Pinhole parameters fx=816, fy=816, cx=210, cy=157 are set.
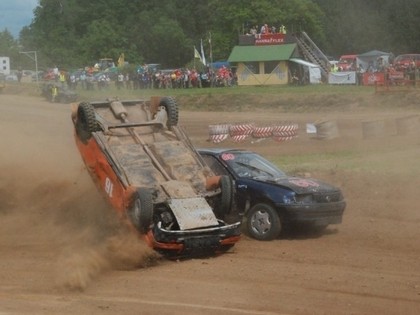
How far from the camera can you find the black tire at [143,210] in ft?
35.0

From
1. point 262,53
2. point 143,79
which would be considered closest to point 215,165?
point 143,79

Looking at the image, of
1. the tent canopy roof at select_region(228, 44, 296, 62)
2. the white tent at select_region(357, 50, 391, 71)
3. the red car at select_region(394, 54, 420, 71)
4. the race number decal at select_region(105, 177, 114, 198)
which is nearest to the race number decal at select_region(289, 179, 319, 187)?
the race number decal at select_region(105, 177, 114, 198)

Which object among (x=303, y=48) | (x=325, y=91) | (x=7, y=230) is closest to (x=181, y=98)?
(x=325, y=91)

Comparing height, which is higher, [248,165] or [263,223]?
[248,165]

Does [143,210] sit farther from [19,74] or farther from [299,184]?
[19,74]

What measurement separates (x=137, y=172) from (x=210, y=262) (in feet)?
6.56

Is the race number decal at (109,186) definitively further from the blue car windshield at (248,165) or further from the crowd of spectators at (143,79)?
the crowd of spectators at (143,79)

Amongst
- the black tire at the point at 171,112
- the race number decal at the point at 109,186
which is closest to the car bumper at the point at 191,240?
the race number decal at the point at 109,186

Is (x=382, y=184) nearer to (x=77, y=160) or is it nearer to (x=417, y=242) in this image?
(x=417, y=242)

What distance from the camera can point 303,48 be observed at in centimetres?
5791

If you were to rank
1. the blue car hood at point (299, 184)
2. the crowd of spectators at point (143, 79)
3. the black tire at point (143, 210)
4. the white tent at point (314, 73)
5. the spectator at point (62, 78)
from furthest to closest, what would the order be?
the white tent at point (314, 73)
the crowd of spectators at point (143, 79)
the spectator at point (62, 78)
the blue car hood at point (299, 184)
the black tire at point (143, 210)

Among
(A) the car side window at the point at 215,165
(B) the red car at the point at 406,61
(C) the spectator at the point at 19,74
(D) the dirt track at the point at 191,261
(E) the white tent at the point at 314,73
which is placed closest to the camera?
(D) the dirt track at the point at 191,261

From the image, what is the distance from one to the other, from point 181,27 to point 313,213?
4954cm

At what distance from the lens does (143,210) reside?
35.0 feet
